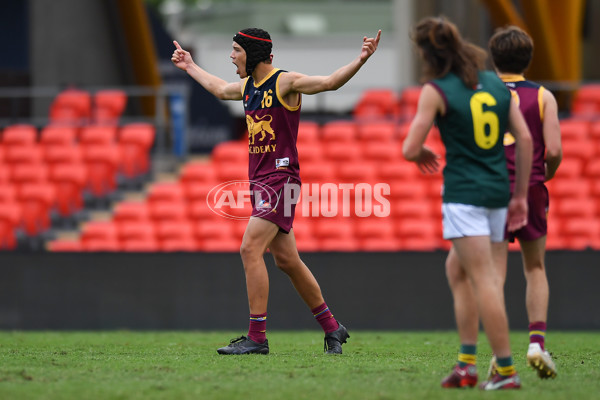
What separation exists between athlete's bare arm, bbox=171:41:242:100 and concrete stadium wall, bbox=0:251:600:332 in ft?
12.9

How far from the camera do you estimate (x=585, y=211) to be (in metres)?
12.2

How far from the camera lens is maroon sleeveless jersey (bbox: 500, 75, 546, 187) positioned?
18.5 ft

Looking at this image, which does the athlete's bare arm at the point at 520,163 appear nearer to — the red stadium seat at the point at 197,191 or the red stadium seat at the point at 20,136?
the red stadium seat at the point at 197,191

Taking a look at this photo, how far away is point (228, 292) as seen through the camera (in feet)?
35.7

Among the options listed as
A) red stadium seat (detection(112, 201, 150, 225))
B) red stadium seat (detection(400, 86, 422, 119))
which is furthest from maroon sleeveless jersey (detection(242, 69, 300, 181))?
red stadium seat (detection(400, 86, 422, 119))

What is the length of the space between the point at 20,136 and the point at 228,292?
5.33m

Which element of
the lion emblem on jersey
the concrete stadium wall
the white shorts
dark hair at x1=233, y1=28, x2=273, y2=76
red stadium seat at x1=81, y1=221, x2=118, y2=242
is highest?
dark hair at x1=233, y1=28, x2=273, y2=76

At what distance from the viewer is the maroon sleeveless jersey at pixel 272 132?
6.54 meters

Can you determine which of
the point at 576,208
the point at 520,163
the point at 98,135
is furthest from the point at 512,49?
the point at 98,135

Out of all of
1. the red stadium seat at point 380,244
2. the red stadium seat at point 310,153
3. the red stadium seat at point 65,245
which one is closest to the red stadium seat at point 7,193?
the red stadium seat at point 65,245

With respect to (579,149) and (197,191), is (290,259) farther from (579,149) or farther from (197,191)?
(579,149)

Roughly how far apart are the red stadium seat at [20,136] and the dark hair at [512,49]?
10.1m

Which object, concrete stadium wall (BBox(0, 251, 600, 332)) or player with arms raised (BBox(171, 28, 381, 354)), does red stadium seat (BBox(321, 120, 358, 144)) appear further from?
player with arms raised (BBox(171, 28, 381, 354))

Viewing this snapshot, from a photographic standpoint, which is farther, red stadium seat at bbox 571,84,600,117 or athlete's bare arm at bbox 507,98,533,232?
red stadium seat at bbox 571,84,600,117
